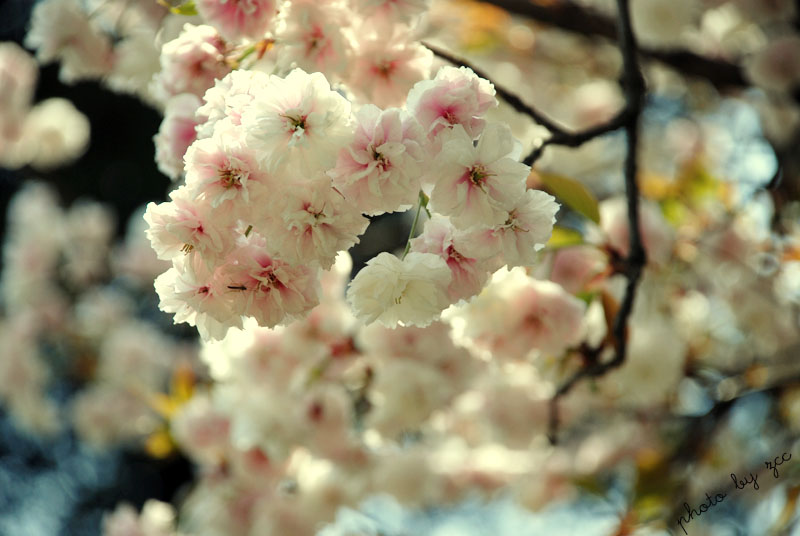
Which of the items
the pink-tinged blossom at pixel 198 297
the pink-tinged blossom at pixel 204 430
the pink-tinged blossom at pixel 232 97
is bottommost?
the pink-tinged blossom at pixel 204 430

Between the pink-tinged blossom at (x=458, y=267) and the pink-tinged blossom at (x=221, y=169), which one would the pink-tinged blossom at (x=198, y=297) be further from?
the pink-tinged blossom at (x=458, y=267)

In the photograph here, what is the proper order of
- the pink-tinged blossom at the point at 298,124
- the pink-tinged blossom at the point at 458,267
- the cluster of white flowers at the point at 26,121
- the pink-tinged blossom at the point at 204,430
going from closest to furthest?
the pink-tinged blossom at the point at 298,124 → the pink-tinged blossom at the point at 458,267 → the pink-tinged blossom at the point at 204,430 → the cluster of white flowers at the point at 26,121

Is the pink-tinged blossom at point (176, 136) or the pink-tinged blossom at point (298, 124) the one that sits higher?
the pink-tinged blossom at point (298, 124)

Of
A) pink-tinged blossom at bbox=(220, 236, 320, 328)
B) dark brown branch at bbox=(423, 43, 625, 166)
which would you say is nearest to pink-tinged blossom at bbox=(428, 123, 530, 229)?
pink-tinged blossom at bbox=(220, 236, 320, 328)

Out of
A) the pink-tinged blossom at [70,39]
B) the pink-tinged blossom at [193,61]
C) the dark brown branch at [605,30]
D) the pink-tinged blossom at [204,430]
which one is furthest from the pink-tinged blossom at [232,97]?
the pink-tinged blossom at [204,430]

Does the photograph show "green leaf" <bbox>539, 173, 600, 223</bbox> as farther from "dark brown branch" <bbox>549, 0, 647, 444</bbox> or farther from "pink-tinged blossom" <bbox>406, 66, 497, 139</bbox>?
"pink-tinged blossom" <bbox>406, 66, 497, 139</bbox>

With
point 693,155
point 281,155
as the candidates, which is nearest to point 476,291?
point 281,155

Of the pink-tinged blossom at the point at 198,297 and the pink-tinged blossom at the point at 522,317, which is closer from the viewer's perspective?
the pink-tinged blossom at the point at 198,297
